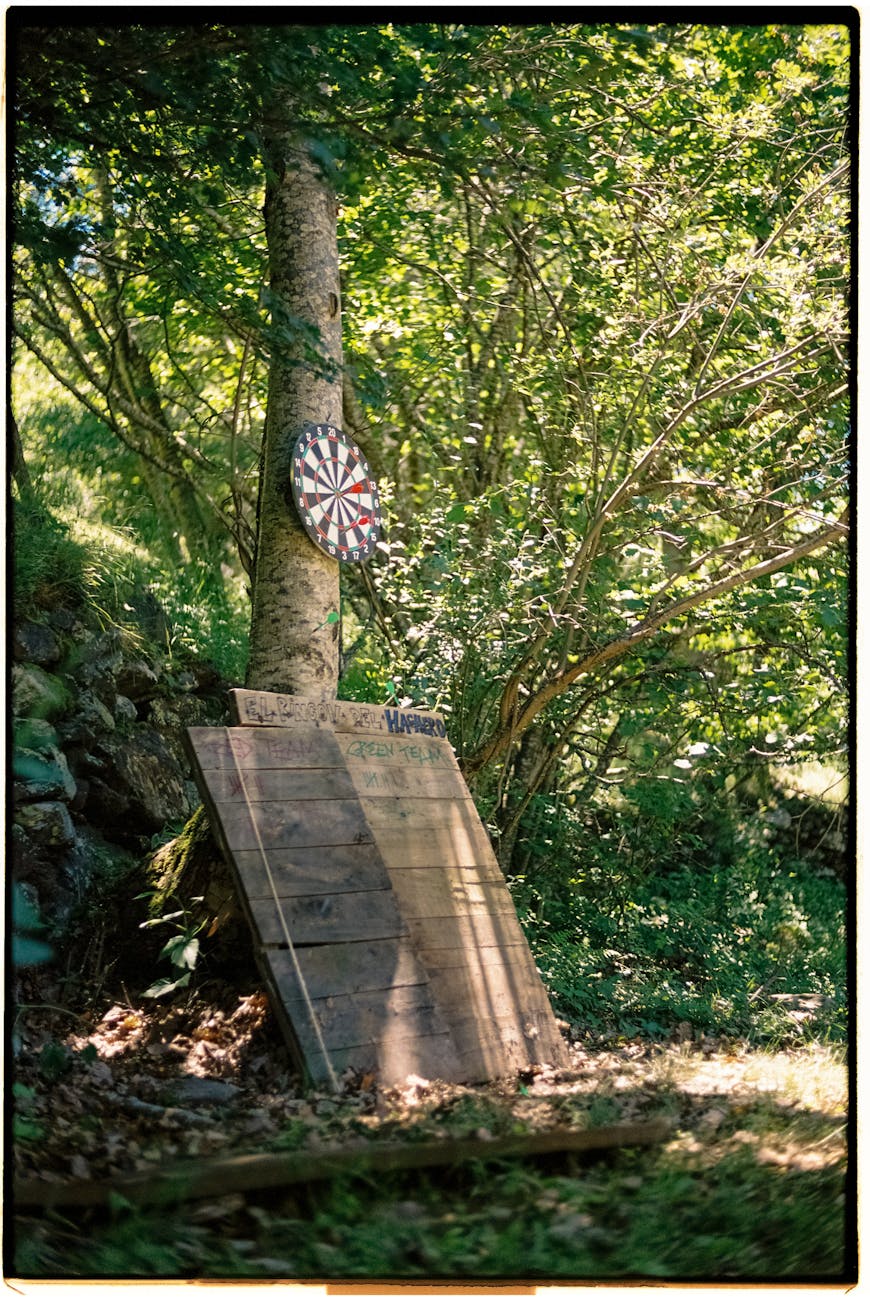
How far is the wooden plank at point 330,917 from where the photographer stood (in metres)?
4.64

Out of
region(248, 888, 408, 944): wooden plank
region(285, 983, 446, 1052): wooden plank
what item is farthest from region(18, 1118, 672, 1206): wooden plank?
region(248, 888, 408, 944): wooden plank

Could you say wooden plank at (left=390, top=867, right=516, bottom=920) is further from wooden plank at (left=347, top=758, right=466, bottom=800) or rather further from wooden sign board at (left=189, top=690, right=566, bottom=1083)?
wooden plank at (left=347, top=758, right=466, bottom=800)

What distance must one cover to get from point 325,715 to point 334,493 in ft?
3.78

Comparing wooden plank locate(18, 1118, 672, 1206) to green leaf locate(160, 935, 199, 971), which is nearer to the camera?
wooden plank locate(18, 1118, 672, 1206)

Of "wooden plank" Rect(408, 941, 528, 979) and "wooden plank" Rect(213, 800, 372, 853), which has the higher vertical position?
"wooden plank" Rect(213, 800, 372, 853)

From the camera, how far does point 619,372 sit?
26.0 ft

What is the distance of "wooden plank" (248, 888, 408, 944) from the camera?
183 inches

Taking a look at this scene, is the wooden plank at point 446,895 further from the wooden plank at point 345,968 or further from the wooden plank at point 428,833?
the wooden plank at point 345,968

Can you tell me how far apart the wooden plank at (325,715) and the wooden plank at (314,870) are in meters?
0.58

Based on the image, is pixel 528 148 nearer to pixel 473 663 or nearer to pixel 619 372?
pixel 619 372

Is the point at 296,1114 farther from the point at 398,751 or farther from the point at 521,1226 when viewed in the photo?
the point at 398,751

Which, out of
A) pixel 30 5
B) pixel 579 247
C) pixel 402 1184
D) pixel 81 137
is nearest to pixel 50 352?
pixel 579 247

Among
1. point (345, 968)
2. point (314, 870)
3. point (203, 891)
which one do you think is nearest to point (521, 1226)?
point (345, 968)

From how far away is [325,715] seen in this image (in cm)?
545
